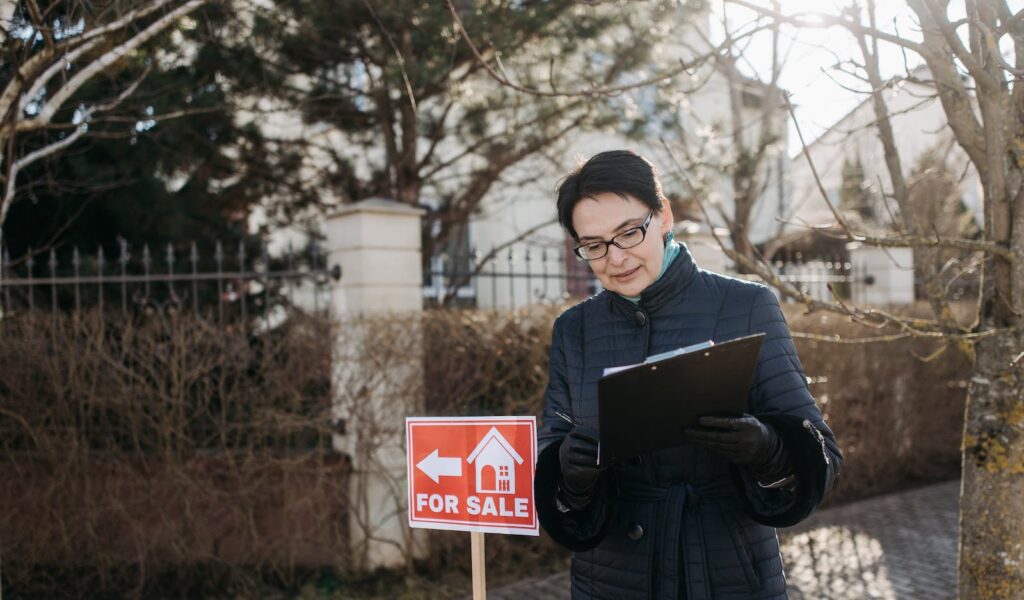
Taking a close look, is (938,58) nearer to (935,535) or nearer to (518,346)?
(518,346)

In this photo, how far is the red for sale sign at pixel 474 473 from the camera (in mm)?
2641

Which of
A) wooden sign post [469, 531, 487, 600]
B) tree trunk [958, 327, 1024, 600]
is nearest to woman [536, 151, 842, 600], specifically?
wooden sign post [469, 531, 487, 600]

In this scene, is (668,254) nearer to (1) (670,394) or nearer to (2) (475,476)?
(1) (670,394)

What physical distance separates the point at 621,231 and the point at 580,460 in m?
0.59

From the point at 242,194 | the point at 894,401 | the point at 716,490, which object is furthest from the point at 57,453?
the point at 894,401

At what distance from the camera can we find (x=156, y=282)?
23.9 feet

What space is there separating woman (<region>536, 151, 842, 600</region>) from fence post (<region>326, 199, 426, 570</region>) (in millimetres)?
3605

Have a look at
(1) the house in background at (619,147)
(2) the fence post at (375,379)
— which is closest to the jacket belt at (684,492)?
(1) the house in background at (619,147)

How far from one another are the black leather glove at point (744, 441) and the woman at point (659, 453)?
0.04 feet

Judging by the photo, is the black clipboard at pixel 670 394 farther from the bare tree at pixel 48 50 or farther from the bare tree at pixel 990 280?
the bare tree at pixel 48 50

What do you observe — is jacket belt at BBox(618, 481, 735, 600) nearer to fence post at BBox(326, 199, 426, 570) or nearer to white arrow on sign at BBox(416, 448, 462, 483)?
white arrow on sign at BBox(416, 448, 462, 483)

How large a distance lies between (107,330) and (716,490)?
4957 mm

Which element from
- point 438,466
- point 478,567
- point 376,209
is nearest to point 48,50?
point 376,209

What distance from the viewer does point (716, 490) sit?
2.08 m
